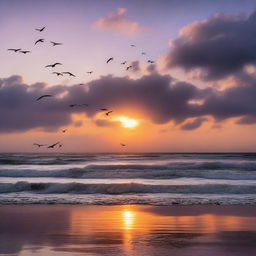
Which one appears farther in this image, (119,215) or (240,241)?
(119,215)

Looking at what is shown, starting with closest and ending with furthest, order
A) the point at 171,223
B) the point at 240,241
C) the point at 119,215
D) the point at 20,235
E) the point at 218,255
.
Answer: the point at 218,255 < the point at 240,241 < the point at 20,235 < the point at 171,223 < the point at 119,215

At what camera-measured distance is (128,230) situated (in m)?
11.4

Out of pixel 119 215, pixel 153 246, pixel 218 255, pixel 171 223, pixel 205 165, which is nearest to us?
pixel 218 255

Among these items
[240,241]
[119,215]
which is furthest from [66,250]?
[119,215]

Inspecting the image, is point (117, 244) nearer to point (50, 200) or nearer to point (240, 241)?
A: point (240, 241)

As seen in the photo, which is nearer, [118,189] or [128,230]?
[128,230]

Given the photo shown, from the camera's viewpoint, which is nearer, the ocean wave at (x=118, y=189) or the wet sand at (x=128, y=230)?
the wet sand at (x=128, y=230)

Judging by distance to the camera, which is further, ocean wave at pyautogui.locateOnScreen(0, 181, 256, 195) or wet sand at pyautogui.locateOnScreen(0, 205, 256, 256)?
ocean wave at pyautogui.locateOnScreen(0, 181, 256, 195)

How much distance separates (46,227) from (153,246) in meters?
3.87

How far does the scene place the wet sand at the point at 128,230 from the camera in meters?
9.20

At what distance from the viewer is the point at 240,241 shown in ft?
33.1

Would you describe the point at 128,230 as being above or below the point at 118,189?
below

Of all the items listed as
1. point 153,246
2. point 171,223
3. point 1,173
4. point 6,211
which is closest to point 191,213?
point 171,223

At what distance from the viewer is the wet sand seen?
362 inches
